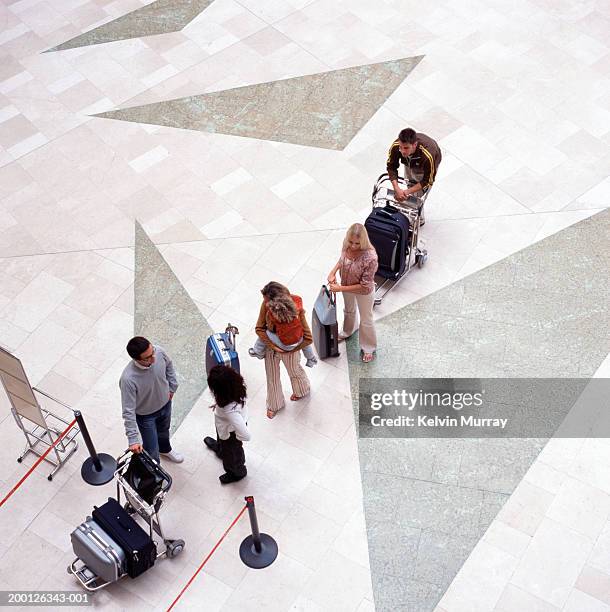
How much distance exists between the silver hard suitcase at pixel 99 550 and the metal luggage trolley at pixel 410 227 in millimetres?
3772

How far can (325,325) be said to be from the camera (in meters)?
7.80

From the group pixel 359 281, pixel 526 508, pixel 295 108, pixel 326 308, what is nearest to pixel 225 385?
pixel 326 308

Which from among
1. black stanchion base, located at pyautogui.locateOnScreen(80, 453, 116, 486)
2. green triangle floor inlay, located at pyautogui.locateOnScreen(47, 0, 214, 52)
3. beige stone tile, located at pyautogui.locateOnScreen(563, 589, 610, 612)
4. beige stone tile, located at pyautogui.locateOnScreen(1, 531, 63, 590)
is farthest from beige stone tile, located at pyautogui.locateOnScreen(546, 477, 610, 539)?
green triangle floor inlay, located at pyautogui.locateOnScreen(47, 0, 214, 52)

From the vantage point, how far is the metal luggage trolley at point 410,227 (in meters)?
8.56

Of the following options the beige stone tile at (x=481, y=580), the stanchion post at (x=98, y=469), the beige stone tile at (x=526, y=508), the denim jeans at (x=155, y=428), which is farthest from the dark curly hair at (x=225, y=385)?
the beige stone tile at (x=526, y=508)

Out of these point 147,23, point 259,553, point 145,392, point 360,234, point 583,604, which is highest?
point 360,234

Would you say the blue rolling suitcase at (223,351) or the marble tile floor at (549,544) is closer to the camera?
the marble tile floor at (549,544)

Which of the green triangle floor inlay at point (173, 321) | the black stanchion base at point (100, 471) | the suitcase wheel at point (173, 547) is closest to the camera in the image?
the suitcase wheel at point (173, 547)

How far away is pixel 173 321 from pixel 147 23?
5803mm

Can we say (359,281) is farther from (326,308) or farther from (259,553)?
(259,553)

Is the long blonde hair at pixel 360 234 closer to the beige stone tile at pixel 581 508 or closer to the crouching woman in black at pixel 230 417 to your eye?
the crouching woman in black at pixel 230 417

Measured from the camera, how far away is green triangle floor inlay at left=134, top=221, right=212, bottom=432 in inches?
318

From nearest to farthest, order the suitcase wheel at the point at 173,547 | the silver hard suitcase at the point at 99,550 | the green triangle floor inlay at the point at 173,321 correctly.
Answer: the silver hard suitcase at the point at 99,550, the suitcase wheel at the point at 173,547, the green triangle floor inlay at the point at 173,321

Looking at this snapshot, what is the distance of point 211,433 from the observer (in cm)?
773
